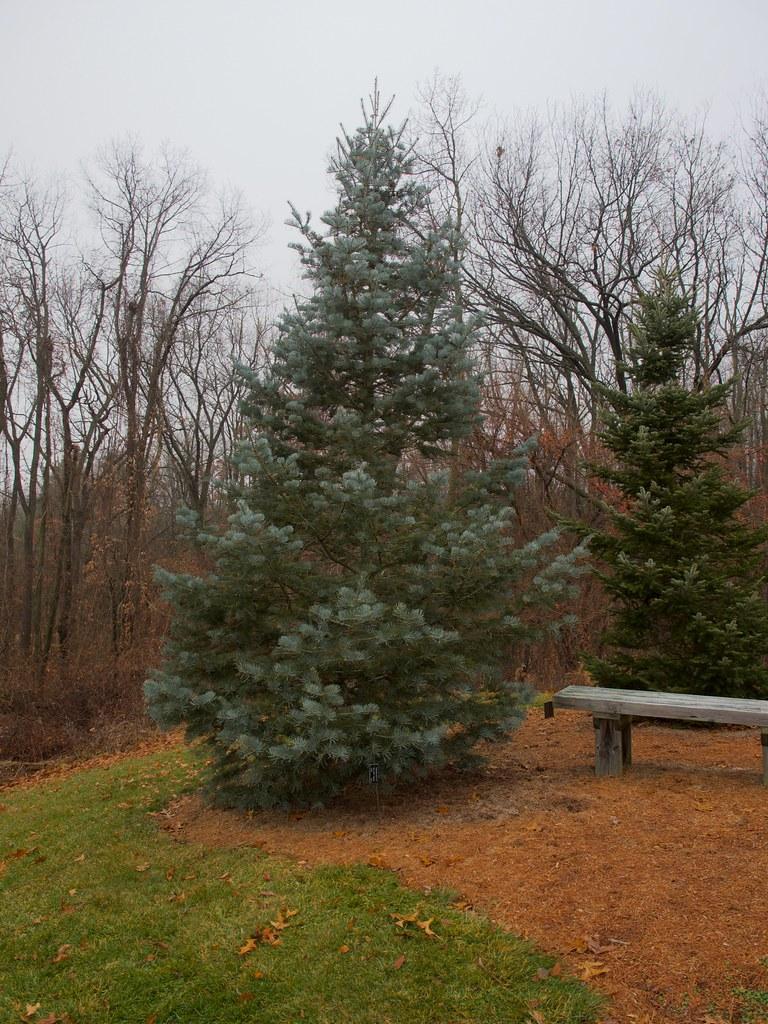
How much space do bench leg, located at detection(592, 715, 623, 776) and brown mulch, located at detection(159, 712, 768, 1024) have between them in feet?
0.47

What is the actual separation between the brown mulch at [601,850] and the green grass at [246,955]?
19cm

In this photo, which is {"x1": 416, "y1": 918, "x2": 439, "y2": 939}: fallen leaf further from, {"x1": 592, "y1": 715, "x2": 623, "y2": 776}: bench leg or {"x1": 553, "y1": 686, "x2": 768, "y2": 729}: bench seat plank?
{"x1": 592, "y1": 715, "x2": 623, "y2": 776}: bench leg

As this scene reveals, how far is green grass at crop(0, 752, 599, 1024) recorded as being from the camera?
11.1ft

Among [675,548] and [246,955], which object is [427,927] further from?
[675,548]

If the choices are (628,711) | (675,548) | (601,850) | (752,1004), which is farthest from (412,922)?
(675,548)

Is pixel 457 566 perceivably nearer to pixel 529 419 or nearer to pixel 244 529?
pixel 244 529

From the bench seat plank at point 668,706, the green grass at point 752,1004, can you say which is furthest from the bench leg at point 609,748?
the green grass at point 752,1004

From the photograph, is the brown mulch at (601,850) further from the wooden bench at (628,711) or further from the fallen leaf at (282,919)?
the fallen leaf at (282,919)

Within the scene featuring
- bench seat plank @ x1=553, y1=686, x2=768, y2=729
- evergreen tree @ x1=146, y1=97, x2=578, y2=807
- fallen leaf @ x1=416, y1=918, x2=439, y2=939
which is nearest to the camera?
fallen leaf @ x1=416, y1=918, x2=439, y2=939

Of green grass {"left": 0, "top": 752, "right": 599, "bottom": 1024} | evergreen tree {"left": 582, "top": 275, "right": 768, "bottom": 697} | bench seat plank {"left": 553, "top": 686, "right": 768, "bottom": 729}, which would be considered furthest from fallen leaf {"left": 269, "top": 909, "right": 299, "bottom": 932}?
evergreen tree {"left": 582, "top": 275, "right": 768, "bottom": 697}

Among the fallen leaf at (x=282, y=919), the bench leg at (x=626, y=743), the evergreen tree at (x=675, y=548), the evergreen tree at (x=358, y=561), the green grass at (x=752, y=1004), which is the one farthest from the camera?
the evergreen tree at (x=675, y=548)

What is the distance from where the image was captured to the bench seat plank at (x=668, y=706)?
567 cm

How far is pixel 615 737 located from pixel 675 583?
6.83ft

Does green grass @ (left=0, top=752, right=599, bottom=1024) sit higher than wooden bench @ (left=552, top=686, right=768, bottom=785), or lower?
lower
